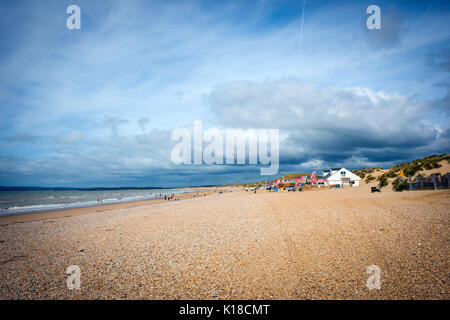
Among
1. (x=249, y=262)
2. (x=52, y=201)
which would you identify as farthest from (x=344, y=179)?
(x=52, y=201)

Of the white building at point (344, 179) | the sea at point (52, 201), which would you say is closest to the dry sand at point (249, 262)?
Result: the sea at point (52, 201)

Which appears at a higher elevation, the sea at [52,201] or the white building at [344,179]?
the white building at [344,179]

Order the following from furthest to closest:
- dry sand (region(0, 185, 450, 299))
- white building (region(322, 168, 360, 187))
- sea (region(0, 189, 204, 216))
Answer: white building (region(322, 168, 360, 187)) < sea (region(0, 189, 204, 216)) < dry sand (region(0, 185, 450, 299))

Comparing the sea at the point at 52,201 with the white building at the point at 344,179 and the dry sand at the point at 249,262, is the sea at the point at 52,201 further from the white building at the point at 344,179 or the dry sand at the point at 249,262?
the white building at the point at 344,179

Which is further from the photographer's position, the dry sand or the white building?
the white building

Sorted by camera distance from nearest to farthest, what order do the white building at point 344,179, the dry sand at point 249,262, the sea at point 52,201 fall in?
the dry sand at point 249,262 → the sea at point 52,201 → the white building at point 344,179

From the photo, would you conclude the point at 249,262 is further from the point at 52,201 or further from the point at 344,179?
the point at 344,179

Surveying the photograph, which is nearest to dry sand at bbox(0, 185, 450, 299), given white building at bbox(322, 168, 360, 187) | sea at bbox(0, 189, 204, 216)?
sea at bbox(0, 189, 204, 216)

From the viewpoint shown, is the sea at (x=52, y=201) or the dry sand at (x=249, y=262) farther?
the sea at (x=52, y=201)

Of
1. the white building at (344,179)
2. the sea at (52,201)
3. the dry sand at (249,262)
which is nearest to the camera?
the dry sand at (249,262)

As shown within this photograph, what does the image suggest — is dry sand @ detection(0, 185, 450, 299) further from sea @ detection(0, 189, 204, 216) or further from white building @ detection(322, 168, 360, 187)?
white building @ detection(322, 168, 360, 187)
